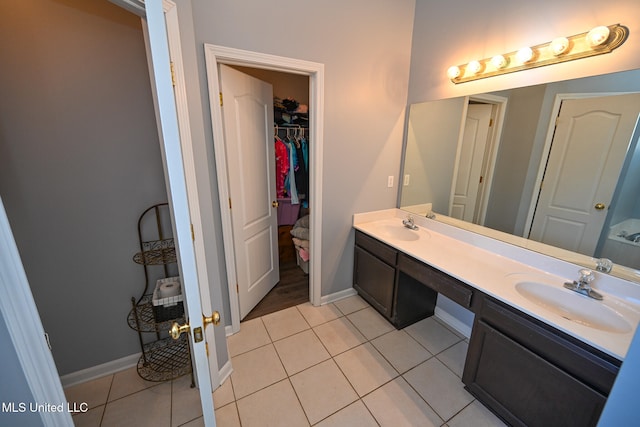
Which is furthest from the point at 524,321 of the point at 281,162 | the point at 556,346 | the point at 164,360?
the point at 281,162

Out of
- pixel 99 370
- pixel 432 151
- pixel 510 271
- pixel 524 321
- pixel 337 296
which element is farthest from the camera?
pixel 337 296

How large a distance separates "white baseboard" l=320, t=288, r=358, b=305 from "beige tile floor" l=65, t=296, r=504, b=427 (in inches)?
13.3

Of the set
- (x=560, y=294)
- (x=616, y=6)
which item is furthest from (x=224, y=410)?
(x=616, y=6)

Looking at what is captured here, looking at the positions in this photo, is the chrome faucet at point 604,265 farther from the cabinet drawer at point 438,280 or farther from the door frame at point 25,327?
the door frame at point 25,327

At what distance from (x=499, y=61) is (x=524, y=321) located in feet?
5.11

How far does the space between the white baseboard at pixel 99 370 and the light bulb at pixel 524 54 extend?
3157 mm

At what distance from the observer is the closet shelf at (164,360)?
1.70 metres

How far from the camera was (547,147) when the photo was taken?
60.9 inches

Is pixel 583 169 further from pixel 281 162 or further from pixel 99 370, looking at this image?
pixel 99 370

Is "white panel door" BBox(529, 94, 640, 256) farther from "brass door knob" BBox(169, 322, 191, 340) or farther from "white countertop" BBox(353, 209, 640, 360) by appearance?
"brass door knob" BBox(169, 322, 191, 340)

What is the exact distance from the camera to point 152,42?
0.62m

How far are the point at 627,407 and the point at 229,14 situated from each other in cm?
230

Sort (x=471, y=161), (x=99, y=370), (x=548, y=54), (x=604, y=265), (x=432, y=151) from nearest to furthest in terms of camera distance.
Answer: (x=604, y=265)
(x=548, y=54)
(x=99, y=370)
(x=471, y=161)
(x=432, y=151)

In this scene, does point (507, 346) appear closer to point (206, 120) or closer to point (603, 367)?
point (603, 367)
